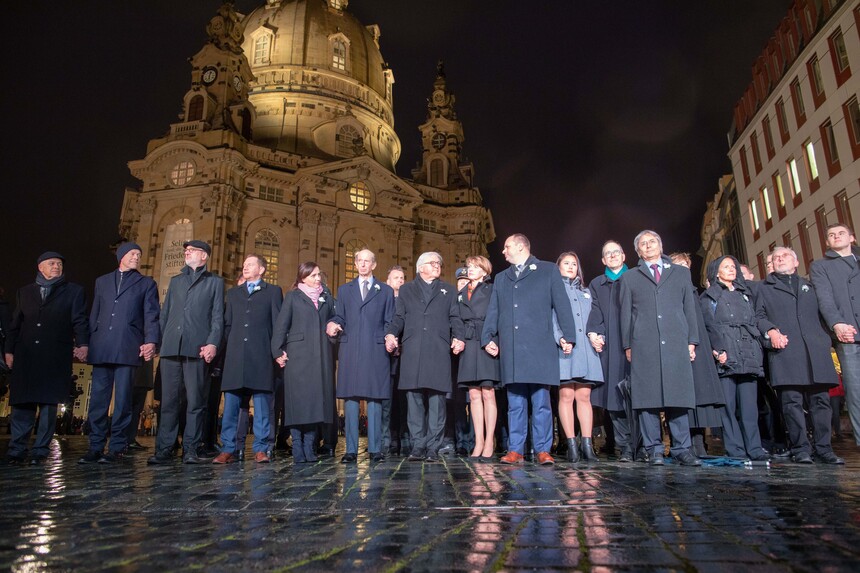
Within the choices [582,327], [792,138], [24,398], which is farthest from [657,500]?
[792,138]

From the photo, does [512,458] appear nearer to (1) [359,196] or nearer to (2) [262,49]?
(1) [359,196]

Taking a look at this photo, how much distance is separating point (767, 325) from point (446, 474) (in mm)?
4722

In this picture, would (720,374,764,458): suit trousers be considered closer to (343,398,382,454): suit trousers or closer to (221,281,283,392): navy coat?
(343,398,382,454): suit trousers

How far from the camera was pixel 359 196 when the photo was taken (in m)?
40.0

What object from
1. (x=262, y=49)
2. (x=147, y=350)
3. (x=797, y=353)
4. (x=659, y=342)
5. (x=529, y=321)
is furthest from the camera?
(x=262, y=49)

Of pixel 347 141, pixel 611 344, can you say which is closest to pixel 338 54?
pixel 347 141

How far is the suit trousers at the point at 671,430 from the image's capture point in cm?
628

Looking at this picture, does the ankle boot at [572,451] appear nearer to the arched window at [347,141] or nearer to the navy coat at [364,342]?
the navy coat at [364,342]

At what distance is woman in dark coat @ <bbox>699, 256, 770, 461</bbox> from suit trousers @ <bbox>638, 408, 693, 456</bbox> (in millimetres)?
813

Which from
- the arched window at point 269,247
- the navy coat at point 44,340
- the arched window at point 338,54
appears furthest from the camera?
the arched window at point 338,54

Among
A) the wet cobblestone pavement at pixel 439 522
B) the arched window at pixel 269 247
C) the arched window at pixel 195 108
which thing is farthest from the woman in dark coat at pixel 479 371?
the arched window at pixel 195 108

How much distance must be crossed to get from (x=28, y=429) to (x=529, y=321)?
262 inches

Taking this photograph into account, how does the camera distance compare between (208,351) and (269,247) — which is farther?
(269,247)

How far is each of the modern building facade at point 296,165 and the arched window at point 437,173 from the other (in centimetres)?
10
